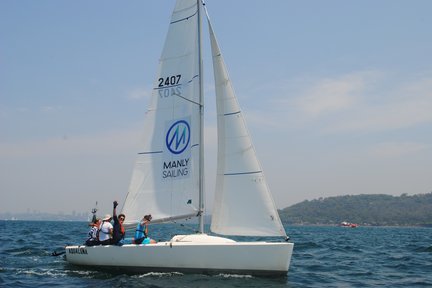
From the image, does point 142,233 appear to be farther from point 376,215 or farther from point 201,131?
point 376,215

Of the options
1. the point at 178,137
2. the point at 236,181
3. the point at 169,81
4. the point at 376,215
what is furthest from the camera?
the point at 376,215

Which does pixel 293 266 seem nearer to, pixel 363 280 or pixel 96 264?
pixel 363 280

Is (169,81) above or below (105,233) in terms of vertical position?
above

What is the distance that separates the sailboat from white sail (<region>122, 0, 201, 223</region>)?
0.11 ft

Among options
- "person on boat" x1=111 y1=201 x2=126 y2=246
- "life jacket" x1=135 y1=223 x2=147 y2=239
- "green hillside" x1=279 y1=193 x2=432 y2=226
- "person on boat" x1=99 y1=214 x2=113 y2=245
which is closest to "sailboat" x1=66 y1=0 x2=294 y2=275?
"person on boat" x1=111 y1=201 x2=126 y2=246

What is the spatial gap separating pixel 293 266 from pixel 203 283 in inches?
225

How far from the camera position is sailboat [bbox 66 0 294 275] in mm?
13883

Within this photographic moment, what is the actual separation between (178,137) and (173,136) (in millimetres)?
192

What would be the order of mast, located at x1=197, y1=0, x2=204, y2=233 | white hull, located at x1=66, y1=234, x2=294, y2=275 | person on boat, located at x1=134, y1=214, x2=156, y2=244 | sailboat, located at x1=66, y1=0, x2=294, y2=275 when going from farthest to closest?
mast, located at x1=197, y1=0, x2=204, y2=233
person on boat, located at x1=134, y1=214, x2=156, y2=244
sailboat, located at x1=66, y1=0, x2=294, y2=275
white hull, located at x1=66, y1=234, x2=294, y2=275

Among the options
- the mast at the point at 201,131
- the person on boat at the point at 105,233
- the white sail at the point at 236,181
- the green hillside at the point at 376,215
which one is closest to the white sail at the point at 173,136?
the mast at the point at 201,131

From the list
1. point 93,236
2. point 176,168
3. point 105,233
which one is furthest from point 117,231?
point 176,168

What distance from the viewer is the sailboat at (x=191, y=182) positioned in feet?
45.5

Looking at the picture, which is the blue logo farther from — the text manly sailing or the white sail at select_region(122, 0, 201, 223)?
the text manly sailing

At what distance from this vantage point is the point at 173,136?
1619 centimetres
